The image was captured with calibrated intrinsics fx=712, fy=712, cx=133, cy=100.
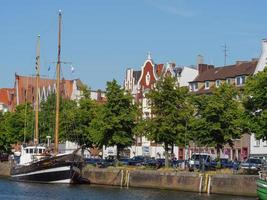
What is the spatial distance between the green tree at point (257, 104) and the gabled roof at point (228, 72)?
39731mm

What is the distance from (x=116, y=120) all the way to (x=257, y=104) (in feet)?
82.6

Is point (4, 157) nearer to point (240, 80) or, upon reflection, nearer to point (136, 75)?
point (136, 75)

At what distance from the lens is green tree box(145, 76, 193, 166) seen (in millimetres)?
83062

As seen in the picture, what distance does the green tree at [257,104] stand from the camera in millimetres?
67062

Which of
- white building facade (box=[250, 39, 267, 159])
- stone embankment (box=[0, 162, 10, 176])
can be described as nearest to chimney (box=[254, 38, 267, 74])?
white building facade (box=[250, 39, 267, 159])

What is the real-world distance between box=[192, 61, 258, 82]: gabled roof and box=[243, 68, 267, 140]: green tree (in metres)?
39.7

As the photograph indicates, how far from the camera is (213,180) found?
69.8 meters

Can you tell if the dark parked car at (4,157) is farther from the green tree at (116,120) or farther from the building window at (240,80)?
the building window at (240,80)

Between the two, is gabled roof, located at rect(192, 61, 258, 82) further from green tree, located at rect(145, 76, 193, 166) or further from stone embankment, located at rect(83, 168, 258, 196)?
stone embankment, located at rect(83, 168, 258, 196)

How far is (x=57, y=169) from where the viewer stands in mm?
85500

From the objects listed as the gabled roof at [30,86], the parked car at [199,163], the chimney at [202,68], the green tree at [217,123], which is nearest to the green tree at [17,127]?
the chimney at [202,68]

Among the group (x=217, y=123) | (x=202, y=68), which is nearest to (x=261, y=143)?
(x=217, y=123)

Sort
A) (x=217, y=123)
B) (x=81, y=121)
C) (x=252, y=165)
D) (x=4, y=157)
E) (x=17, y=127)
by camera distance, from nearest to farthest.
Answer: (x=252, y=165) → (x=217, y=123) → (x=81, y=121) → (x=17, y=127) → (x=4, y=157)

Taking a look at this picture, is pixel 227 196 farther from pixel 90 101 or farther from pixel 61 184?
pixel 90 101
